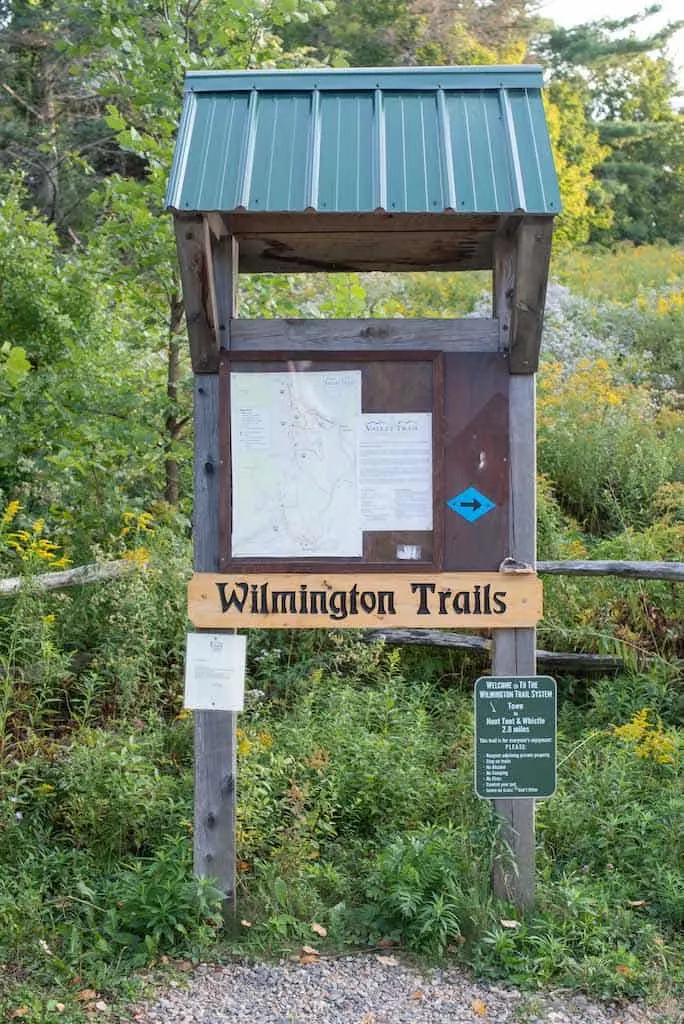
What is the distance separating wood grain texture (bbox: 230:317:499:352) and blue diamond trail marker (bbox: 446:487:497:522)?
1.98 feet

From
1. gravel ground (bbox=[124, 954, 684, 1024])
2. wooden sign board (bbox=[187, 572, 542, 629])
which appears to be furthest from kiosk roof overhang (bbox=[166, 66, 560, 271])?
gravel ground (bbox=[124, 954, 684, 1024])

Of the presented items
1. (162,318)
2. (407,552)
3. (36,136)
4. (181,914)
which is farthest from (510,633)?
(36,136)

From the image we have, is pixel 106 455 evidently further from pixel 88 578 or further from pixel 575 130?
pixel 575 130

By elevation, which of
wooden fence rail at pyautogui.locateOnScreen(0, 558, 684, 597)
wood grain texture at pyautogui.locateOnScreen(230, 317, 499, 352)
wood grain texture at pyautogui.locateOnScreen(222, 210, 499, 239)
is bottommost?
wooden fence rail at pyautogui.locateOnScreen(0, 558, 684, 597)

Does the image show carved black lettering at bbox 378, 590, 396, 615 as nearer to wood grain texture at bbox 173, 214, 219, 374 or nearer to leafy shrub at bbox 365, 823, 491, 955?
leafy shrub at bbox 365, 823, 491, 955

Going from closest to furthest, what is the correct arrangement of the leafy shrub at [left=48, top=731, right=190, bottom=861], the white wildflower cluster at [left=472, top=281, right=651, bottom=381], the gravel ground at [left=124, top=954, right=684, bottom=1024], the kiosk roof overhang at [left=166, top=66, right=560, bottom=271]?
the gravel ground at [left=124, top=954, right=684, bottom=1024], the kiosk roof overhang at [left=166, top=66, right=560, bottom=271], the leafy shrub at [left=48, top=731, right=190, bottom=861], the white wildflower cluster at [left=472, top=281, right=651, bottom=381]

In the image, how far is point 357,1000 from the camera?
370 centimetres

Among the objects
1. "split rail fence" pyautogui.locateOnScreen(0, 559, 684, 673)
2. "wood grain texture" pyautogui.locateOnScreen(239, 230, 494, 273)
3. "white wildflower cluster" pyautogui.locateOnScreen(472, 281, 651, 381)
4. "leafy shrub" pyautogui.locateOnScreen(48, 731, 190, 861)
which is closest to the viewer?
"wood grain texture" pyautogui.locateOnScreen(239, 230, 494, 273)

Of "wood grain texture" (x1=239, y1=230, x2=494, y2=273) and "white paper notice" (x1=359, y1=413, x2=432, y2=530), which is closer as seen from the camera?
"white paper notice" (x1=359, y1=413, x2=432, y2=530)

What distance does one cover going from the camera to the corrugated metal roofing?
372 centimetres

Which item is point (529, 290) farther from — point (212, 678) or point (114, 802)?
point (114, 802)

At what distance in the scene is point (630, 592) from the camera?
20.8 ft

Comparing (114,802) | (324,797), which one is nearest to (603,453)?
(324,797)

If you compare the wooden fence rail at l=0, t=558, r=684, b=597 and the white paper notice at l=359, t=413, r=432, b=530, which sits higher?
the white paper notice at l=359, t=413, r=432, b=530
